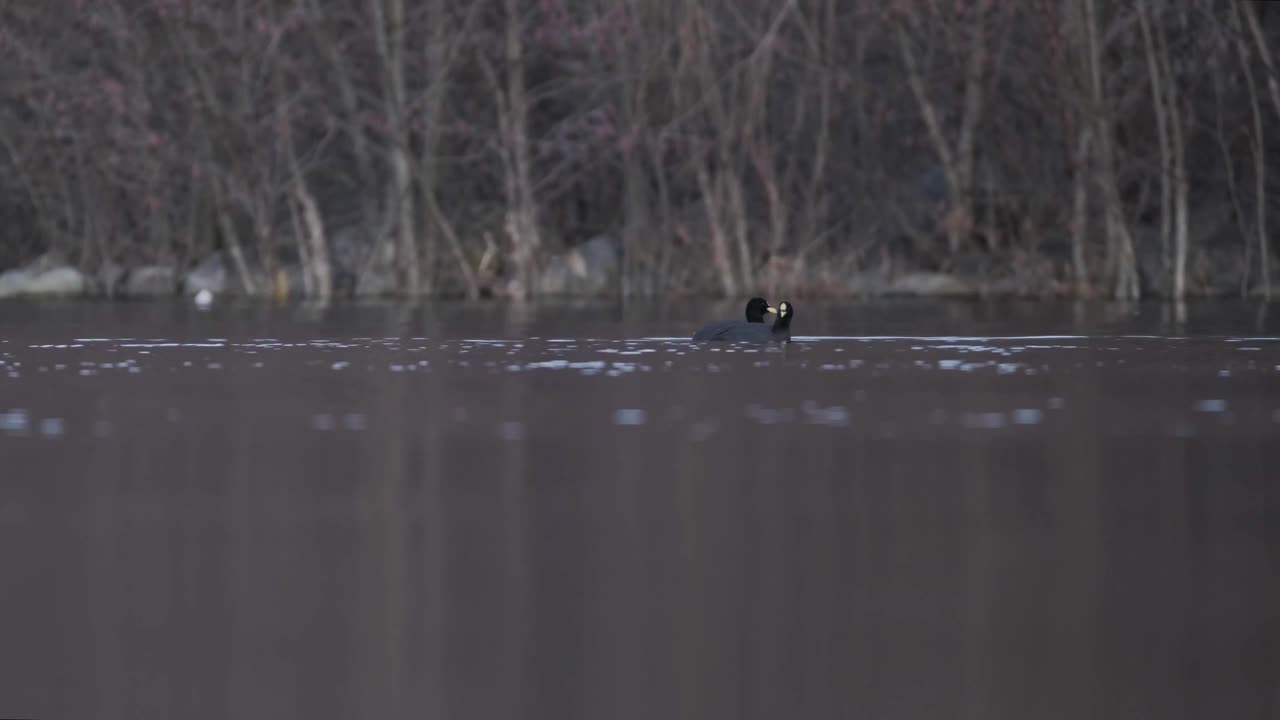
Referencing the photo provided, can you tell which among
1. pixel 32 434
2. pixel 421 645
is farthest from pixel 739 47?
pixel 421 645

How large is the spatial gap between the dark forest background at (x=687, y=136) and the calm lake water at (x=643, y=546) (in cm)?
1790

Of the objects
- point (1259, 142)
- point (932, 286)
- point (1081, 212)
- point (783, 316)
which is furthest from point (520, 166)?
point (783, 316)

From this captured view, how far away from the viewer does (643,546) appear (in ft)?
24.0

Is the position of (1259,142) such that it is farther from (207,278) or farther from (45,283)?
(45,283)

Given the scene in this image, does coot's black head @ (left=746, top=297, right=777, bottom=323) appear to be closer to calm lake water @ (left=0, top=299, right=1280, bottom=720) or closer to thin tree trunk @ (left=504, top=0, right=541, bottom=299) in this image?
calm lake water @ (left=0, top=299, right=1280, bottom=720)

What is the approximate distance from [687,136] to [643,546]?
2793cm

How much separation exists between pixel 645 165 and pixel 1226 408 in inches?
965

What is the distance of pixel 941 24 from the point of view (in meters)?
33.3

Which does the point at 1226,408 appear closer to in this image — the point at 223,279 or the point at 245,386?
the point at 245,386

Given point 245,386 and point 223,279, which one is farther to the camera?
point 223,279

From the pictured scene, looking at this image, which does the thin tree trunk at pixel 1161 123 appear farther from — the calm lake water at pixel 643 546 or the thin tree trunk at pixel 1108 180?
the calm lake water at pixel 643 546

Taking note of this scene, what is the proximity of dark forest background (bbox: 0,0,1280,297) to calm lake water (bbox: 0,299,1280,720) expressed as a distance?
17905 millimetres

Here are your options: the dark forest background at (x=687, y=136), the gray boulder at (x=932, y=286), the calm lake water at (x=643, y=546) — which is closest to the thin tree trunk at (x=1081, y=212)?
the dark forest background at (x=687, y=136)

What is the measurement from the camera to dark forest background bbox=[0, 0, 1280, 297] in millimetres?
33000
